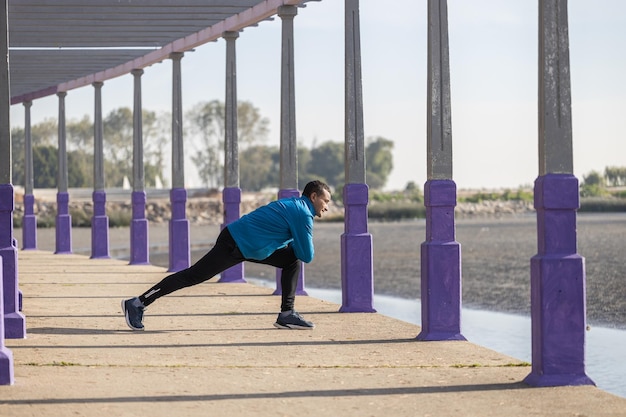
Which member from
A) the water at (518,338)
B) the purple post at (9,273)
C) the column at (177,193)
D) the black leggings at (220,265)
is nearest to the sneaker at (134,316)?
the black leggings at (220,265)

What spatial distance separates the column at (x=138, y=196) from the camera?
26.8 meters

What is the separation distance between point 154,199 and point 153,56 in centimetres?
5944

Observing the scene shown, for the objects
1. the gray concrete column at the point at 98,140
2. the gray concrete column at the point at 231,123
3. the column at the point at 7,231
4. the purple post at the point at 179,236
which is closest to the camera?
the column at the point at 7,231

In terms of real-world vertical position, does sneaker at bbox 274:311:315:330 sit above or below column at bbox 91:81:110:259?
below

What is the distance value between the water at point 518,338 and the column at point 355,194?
127cm

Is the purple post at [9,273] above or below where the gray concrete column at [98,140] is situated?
below

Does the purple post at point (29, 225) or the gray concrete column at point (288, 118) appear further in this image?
the purple post at point (29, 225)

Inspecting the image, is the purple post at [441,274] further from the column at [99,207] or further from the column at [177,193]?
the column at [99,207]

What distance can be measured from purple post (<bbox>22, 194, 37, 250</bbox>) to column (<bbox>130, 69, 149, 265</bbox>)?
8793mm

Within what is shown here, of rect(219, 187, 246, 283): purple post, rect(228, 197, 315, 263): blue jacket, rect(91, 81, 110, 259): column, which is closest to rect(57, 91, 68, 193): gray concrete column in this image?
rect(91, 81, 110, 259): column

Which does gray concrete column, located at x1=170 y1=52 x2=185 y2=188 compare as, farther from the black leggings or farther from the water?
the black leggings

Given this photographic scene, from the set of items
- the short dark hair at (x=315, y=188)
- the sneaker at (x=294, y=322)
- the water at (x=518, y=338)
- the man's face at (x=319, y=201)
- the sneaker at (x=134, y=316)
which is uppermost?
the short dark hair at (x=315, y=188)

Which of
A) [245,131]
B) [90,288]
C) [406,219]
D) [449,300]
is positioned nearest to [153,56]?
[90,288]

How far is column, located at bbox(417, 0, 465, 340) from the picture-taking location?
1227cm
